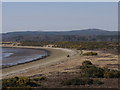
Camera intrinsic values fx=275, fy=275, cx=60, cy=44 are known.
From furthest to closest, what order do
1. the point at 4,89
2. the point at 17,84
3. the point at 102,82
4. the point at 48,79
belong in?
the point at 48,79 → the point at 102,82 → the point at 17,84 → the point at 4,89

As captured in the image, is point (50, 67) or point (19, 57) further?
point (19, 57)

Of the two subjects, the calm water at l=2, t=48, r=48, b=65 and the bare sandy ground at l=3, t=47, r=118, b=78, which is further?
the calm water at l=2, t=48, r=48, b=65

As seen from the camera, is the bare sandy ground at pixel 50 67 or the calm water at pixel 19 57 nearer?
the bare sandy ground at pixel 50 67

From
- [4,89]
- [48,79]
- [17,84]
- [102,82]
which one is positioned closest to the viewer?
[4,89]

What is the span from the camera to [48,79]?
19875 mm

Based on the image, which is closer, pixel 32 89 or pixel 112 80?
pixel 32 89

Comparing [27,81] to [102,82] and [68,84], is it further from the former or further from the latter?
[102,82]

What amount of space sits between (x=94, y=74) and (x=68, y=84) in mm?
3848

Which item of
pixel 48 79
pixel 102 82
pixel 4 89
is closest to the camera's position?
pixel 4 89

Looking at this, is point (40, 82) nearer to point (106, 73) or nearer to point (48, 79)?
point (48, 79)

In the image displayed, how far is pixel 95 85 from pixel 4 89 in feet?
19.2

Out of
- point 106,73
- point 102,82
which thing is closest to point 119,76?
point 106,73

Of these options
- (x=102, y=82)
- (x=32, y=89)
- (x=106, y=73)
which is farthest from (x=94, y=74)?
(x=32, y=89)

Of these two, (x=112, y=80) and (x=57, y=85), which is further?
(x=112, y=80)
